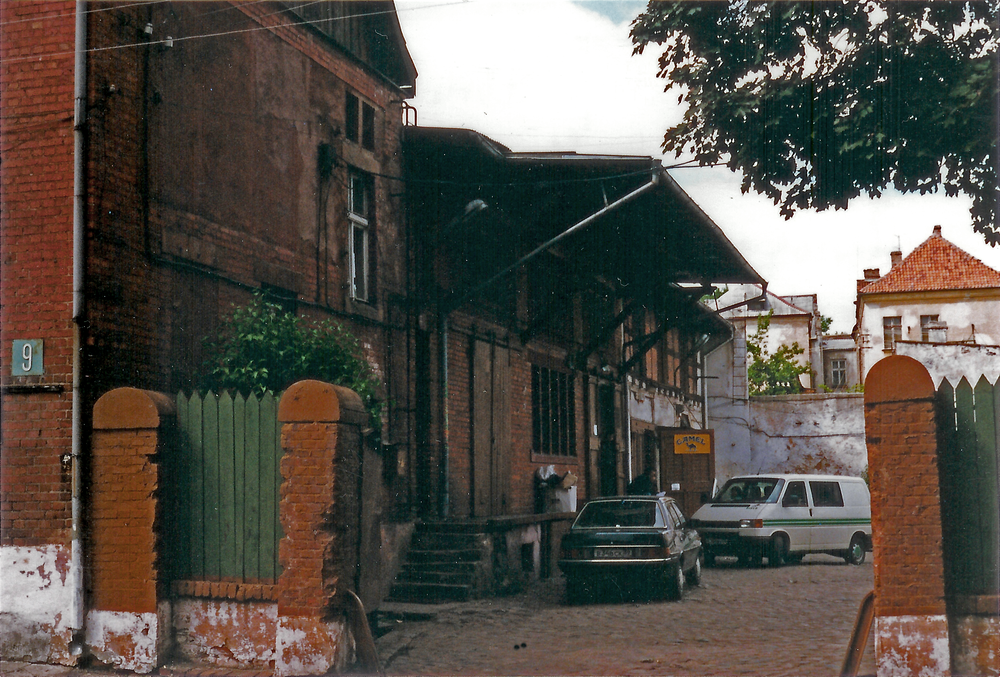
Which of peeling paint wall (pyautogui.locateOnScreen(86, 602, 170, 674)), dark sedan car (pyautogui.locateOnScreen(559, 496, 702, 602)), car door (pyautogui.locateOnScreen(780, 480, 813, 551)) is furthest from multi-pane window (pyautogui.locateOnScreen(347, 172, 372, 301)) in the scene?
car door (pyautogui.locateOnScreen(780, 480, 813, 551))

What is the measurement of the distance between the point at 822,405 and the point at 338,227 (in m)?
27.3

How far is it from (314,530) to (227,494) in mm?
997

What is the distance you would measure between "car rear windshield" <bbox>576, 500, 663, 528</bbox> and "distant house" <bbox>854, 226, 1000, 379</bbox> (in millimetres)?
27532

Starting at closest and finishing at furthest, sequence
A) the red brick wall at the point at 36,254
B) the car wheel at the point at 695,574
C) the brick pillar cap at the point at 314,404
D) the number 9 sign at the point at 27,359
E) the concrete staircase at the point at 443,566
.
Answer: the brick pillar cap at the point at 314,404, the red brick wall at the point at 36,254, the number 9 sign at the point at 27,359, the concrete staircase at the point at 443,566, the car wheel at the point at 695,574

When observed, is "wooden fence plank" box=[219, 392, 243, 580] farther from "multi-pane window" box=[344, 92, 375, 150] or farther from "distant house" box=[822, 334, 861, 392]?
"distant house" box=[822, 334, 861, 392]

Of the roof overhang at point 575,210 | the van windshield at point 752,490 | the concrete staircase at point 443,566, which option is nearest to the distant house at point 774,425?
the roof overhang at point 575,210

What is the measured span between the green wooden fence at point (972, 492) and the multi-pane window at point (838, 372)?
74937 millimetres

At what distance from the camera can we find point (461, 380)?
16.6 metres

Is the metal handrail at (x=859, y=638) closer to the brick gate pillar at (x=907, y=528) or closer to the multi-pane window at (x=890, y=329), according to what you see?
the brick gate pillar at (x=907, y=528)

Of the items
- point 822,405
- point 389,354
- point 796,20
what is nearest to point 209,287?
point 389,354

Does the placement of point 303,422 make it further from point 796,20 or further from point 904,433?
point 796,20

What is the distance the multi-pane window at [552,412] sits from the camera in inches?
785

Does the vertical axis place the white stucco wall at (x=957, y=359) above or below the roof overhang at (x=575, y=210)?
below

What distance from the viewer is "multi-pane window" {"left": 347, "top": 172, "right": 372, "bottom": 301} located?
48.1ft
